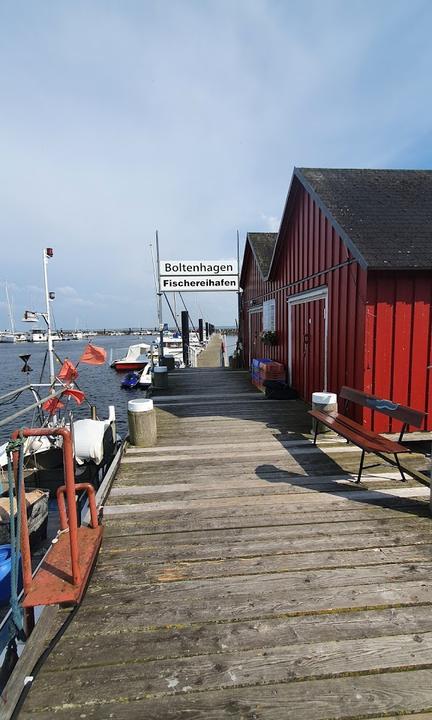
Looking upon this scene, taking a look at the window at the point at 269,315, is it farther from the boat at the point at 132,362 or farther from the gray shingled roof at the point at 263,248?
the boat at the point at 132,362

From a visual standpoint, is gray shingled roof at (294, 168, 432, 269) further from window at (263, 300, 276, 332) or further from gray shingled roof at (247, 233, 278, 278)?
gray shingled roof at (247, 233, 278, 278)

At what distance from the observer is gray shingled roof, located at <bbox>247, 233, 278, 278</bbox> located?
12297mm

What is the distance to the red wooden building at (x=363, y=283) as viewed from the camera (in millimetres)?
5559

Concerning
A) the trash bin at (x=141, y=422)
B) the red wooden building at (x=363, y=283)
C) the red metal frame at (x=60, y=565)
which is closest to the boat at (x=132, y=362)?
the red wooden building at (x=363, y=283)

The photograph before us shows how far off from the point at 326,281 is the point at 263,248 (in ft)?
22.8

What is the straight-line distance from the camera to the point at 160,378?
1071 cm

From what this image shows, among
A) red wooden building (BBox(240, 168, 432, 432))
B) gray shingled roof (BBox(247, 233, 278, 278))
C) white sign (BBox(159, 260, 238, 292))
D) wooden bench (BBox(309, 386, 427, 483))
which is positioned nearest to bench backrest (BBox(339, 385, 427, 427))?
wooden bench (BBox(309, 386, 427, 483))

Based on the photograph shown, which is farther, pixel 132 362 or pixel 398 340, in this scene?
pixel 132 362

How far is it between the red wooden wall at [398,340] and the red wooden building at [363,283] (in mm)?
15

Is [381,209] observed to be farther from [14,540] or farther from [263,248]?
[263,248]

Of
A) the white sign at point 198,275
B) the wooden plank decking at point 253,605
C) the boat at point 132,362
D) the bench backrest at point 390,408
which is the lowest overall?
the boat at point 132,362

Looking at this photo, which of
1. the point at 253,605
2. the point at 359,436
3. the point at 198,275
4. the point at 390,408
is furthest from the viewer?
the point at 198,275

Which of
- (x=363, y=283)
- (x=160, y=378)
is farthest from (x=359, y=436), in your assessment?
(x=160, y=378)

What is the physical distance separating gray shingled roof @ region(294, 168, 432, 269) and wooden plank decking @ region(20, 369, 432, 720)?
3.14m
